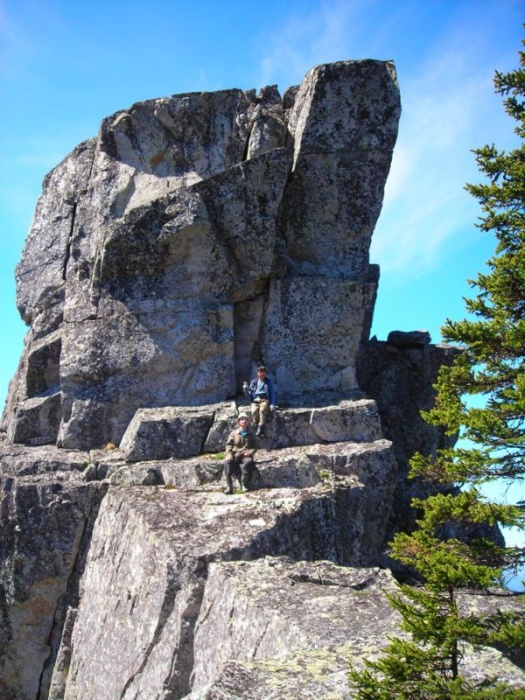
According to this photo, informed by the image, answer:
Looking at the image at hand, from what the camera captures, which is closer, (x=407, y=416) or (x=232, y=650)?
(x=232, y=650)

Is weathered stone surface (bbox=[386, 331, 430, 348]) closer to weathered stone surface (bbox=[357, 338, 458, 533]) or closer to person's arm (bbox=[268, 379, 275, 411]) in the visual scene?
weathered stone surface (bbox=[357, 338, 458, 533])

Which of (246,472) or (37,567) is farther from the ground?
(246,472)

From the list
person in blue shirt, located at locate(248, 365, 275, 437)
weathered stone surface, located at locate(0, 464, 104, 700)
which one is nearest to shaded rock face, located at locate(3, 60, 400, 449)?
person in blue shirt, located at locate(248, 365, 275, 437)

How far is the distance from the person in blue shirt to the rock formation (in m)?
0.42

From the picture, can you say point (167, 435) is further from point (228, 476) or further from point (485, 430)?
point (485, 430)

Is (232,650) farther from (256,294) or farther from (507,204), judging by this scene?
(256,294)

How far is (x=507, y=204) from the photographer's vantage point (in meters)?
11.9

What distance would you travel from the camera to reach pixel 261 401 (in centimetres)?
2467

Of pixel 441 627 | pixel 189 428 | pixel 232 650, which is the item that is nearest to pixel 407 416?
pixel 189 428

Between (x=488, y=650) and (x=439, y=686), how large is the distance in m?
1.86

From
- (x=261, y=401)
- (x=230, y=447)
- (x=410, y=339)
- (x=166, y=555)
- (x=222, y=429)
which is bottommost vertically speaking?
(x=166, y=555)

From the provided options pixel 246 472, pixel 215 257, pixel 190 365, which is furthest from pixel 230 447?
pixel 215 257

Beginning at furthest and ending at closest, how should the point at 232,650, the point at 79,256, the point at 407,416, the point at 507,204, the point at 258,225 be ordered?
the point at 407,416 < the point at 79,256 < the point at 258,225 < the point at 232,650 < the point at 507,204

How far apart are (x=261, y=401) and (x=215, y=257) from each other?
18.7ft
